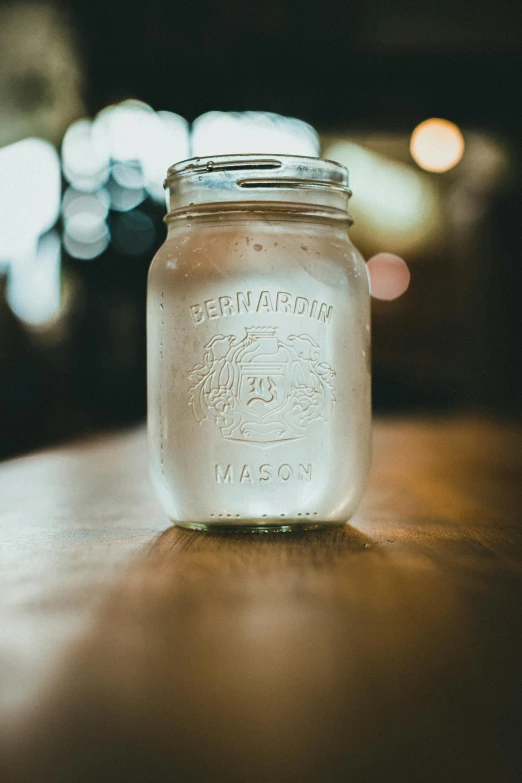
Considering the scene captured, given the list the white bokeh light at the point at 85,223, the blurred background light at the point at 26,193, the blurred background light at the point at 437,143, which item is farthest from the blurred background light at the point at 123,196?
the blurred background light at the point at 437,143

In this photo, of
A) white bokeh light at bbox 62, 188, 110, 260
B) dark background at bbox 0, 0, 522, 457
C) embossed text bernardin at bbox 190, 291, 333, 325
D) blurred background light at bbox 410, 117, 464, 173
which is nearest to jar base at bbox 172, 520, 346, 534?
embossed text bernardin at bbox 190, 291, 333, 325

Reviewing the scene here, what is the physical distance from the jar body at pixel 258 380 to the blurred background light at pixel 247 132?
221cm

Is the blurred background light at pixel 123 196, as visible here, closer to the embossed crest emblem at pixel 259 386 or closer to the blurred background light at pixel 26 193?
the blurred background light at pixel 26 193

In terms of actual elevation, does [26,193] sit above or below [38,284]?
above

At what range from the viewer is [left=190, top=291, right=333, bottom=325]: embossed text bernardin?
486mm

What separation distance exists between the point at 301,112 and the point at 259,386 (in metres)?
2.94

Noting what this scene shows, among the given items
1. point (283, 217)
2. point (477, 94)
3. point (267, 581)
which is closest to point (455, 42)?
point (477, 94)

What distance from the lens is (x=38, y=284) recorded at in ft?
6.47

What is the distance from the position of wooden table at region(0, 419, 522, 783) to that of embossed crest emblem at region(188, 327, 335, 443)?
63mm

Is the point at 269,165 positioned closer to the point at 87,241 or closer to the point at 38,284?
the point at 38,284

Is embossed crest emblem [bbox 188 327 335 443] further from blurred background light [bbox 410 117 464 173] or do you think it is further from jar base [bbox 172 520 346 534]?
blurred background light [bbox 410 117 464 173]

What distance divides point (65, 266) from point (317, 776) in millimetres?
2153

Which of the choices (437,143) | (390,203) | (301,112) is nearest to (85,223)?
(301,112)

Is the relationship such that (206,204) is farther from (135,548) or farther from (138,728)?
(138,728)
